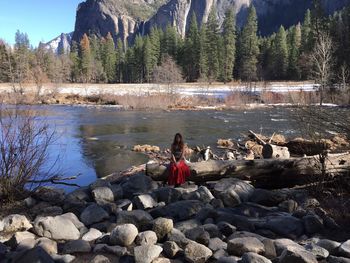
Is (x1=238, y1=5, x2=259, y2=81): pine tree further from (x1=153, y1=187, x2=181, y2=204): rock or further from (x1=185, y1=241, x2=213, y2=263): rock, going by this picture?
(x1=185, y1=241, x2=213, y2=263): rock

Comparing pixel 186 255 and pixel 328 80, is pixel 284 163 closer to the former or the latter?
pixel 186 255

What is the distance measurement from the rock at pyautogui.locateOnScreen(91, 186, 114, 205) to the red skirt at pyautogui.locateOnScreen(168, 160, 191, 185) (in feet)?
5.16

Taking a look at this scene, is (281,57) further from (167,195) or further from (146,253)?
(146,253)

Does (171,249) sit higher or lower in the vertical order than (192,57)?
lower

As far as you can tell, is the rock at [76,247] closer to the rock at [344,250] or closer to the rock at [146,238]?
the rock at [146,238]

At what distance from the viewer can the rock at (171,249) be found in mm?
5004

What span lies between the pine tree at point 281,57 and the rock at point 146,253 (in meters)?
79.6

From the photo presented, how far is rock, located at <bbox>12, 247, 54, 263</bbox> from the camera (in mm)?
4395

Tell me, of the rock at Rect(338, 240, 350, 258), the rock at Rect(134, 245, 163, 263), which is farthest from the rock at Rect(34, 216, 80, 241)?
the rock at Rect(338, 240, 350, 258)

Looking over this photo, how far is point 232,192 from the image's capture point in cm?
748

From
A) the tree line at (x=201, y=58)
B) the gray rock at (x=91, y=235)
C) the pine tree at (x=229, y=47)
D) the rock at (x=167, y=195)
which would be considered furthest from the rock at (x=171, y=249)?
the pine tree at (x=229, y=47)

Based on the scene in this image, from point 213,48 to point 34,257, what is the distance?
3225 inches

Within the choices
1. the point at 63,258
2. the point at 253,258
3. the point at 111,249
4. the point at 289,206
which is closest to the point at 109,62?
the point at 289,206

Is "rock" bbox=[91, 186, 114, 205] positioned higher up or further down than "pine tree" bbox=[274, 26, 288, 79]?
further down
